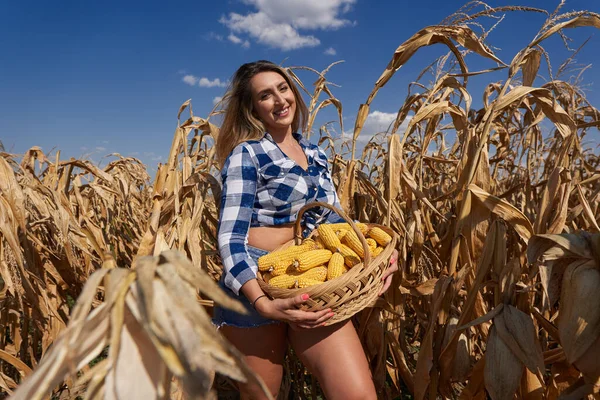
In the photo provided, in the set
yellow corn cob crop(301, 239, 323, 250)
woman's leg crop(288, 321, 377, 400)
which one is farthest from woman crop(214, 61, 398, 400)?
yellow corn cob crop(301, 239, 323, 250)

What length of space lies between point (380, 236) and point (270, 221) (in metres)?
0.61

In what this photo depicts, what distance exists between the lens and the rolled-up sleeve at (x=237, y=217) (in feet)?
6.33

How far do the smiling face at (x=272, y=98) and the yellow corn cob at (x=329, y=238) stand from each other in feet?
2.38

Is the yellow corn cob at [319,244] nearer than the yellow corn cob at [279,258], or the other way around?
the yellow corn cob at [279,258]

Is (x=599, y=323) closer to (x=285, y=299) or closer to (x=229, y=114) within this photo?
(x=285, y=299)

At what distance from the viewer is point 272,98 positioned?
7.73ft

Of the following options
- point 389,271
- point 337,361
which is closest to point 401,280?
point 389,271

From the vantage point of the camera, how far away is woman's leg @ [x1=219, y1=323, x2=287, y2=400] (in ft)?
6.59

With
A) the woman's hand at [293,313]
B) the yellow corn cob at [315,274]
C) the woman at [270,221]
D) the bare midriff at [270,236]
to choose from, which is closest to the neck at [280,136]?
the woman at [270,221]

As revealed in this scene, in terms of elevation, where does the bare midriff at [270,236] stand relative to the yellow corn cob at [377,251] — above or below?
above

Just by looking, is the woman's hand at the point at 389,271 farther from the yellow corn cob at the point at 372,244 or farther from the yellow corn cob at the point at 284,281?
the yellow corn cob at the point at 284,281

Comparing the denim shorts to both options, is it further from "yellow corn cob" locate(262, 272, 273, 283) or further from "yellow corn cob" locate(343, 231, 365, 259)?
"yellow corn cob" locate(343, 231, 365, 259)

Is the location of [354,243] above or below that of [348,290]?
above

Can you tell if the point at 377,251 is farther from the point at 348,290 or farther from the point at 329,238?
Result: the point at 348,290
